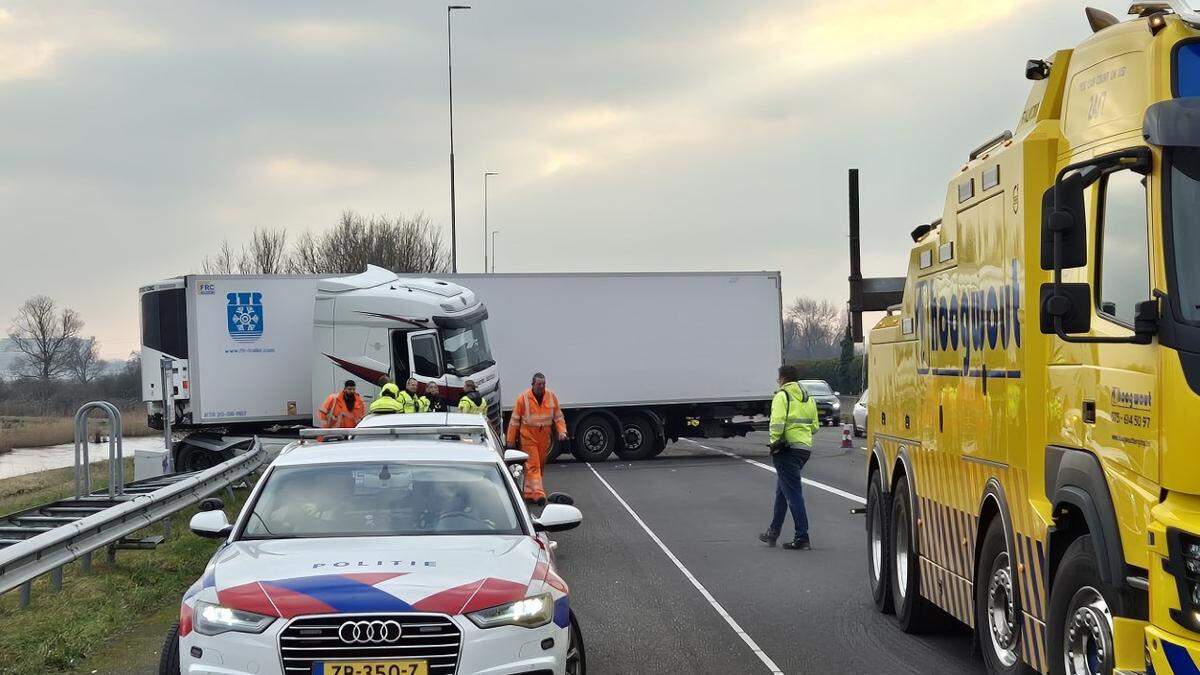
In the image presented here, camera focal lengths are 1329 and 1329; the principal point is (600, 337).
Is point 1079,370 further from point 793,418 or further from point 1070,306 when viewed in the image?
point 793,418

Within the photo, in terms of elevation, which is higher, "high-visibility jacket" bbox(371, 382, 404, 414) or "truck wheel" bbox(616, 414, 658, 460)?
"high-visibility jacket" bbox(371, 382, 404, 414)

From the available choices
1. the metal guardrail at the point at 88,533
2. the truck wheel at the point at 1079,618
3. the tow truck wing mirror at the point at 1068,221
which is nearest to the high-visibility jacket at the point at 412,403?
the metal guardrail at the point at 88,533

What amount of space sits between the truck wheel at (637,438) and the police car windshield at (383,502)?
72.0 feet

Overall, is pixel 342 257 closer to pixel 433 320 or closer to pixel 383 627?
pixel 433 320

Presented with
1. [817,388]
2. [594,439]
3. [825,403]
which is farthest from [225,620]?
[817,388]

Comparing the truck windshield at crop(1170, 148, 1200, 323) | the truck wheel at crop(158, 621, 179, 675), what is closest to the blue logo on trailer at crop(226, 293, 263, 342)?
the truck wheel at crop(158, 621, 179, 675)

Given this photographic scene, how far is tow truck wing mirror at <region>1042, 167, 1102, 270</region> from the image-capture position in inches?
214

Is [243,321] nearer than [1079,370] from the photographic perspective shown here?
No

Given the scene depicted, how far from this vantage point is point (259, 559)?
6637 mm

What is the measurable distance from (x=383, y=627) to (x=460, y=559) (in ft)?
2.53

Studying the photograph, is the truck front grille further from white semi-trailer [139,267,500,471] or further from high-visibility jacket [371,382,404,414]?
white semi-trailer [139,267,500,471]

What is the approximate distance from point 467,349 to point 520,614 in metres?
19.4

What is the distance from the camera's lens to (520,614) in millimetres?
6230

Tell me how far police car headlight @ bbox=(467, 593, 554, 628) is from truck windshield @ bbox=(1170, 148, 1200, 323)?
3135mm
